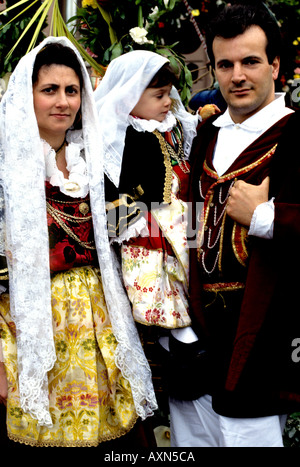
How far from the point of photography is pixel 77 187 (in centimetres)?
233

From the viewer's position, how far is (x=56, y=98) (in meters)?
2.28

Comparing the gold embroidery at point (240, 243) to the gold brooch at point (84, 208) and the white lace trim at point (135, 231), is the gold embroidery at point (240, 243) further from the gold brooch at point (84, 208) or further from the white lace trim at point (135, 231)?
the gold brooch at point (84, 208)

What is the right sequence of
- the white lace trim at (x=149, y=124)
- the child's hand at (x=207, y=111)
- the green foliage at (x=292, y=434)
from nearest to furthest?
the white lace trim at (x=149, y=124), the child's hand at (x=207, y=111), the green foliage at (x=292, y=434)

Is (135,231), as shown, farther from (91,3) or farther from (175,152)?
(91,3)

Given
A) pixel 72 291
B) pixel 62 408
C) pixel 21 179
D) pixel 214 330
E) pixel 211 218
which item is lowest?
pixel 62 408

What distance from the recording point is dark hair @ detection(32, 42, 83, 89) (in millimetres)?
2270

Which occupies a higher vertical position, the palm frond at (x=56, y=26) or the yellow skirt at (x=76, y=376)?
the palm frond at (x=56, y=26)

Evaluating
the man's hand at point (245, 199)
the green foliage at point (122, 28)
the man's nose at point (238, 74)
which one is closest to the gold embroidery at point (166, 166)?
the man's hand at point (245, 199)

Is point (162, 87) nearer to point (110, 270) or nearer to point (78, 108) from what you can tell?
point (78, 108)

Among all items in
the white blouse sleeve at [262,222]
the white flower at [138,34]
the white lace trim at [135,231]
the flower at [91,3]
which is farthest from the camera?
the flower at [91,3]

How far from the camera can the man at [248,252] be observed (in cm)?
221
